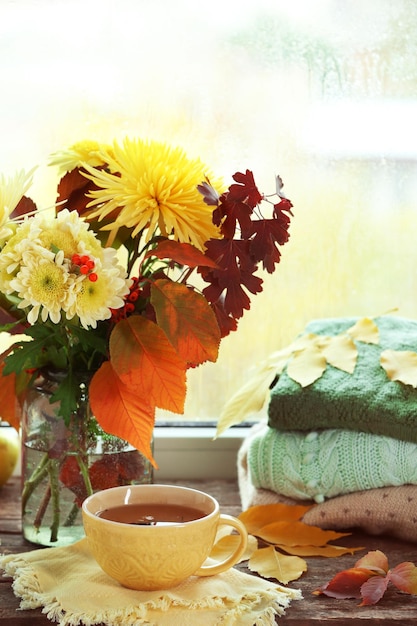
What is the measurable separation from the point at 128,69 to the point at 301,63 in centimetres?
25

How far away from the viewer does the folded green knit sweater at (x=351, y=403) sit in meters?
0.89

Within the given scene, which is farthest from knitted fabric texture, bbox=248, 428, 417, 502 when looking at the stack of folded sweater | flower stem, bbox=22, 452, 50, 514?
flower stem, bbox=22, 452, 50, 514

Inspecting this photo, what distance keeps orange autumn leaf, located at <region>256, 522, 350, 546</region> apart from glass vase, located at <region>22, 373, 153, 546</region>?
0.47 ft

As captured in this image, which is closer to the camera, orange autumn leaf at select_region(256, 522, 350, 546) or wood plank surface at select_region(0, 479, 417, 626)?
wood plank surface at select_region(0, 479, 417, 626)

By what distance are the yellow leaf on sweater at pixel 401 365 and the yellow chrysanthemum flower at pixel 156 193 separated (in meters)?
0.28

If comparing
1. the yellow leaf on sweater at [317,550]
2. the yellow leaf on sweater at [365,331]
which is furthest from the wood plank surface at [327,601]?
the yellow leaf on sweater at [365,331]

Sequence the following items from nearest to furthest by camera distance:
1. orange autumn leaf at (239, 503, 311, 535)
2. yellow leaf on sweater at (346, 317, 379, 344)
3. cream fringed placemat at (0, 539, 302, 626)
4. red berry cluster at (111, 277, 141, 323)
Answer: cream fringed placemat at (0, 539, 302, 626) < red berry cluster at (111, 277, 141, 323) < orange autumn leaf at (239, 503, 311, 535) < yellow leaf on sweater at (346, 317, 379, 344)

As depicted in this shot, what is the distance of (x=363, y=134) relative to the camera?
121 centimetres

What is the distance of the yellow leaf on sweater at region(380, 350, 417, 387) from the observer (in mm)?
915

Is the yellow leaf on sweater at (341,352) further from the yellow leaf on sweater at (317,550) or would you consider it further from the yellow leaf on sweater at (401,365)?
the yellow leaf on sweater at (317,550)

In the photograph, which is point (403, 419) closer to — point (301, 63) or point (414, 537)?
point (414, 537)

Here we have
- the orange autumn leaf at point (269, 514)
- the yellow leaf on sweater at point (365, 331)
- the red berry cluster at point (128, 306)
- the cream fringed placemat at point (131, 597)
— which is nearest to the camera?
the cream fringed placemat at point (131, 597)

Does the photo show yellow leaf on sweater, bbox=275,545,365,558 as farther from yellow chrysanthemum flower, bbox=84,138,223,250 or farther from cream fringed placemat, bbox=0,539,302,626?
yellow chrysanthemum flower, bbox=84,138,223,250

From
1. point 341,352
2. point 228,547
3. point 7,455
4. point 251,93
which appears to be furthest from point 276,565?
point 251,93
